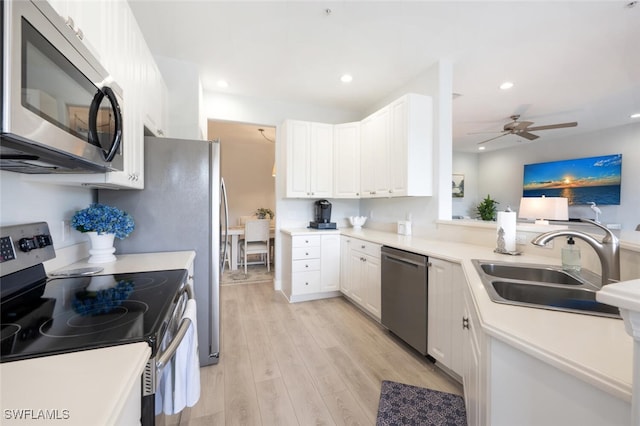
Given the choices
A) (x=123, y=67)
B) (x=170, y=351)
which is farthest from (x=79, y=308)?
(x=123, y=67)

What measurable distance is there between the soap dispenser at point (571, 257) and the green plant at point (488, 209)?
580cm

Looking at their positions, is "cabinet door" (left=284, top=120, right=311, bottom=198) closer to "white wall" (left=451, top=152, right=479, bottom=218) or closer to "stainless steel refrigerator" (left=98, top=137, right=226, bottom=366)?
"stainless steel refrigerator" (left=98, top=137, right=226, bottom=366)

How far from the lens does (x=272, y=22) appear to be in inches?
87.3

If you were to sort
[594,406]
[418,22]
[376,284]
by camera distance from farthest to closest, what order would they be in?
[376,284], [418,22], [594,406]

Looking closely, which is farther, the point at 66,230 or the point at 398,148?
the point at 398,148

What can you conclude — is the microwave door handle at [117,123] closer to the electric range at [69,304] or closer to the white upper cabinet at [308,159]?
the electric range at [69,304]

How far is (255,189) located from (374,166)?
14.1 feet

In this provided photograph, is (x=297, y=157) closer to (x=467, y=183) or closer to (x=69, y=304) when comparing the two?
(x=69, y=304)

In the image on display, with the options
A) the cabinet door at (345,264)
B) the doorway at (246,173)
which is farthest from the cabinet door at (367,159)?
the doorway at (246,173)

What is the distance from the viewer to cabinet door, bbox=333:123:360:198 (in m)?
3.65

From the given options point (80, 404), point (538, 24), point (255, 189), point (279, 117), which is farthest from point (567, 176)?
point (80, 404)

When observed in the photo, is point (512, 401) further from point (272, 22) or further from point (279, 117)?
point (279, 117)

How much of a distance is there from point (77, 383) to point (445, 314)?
77.2 inches

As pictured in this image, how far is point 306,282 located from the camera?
3.33m
